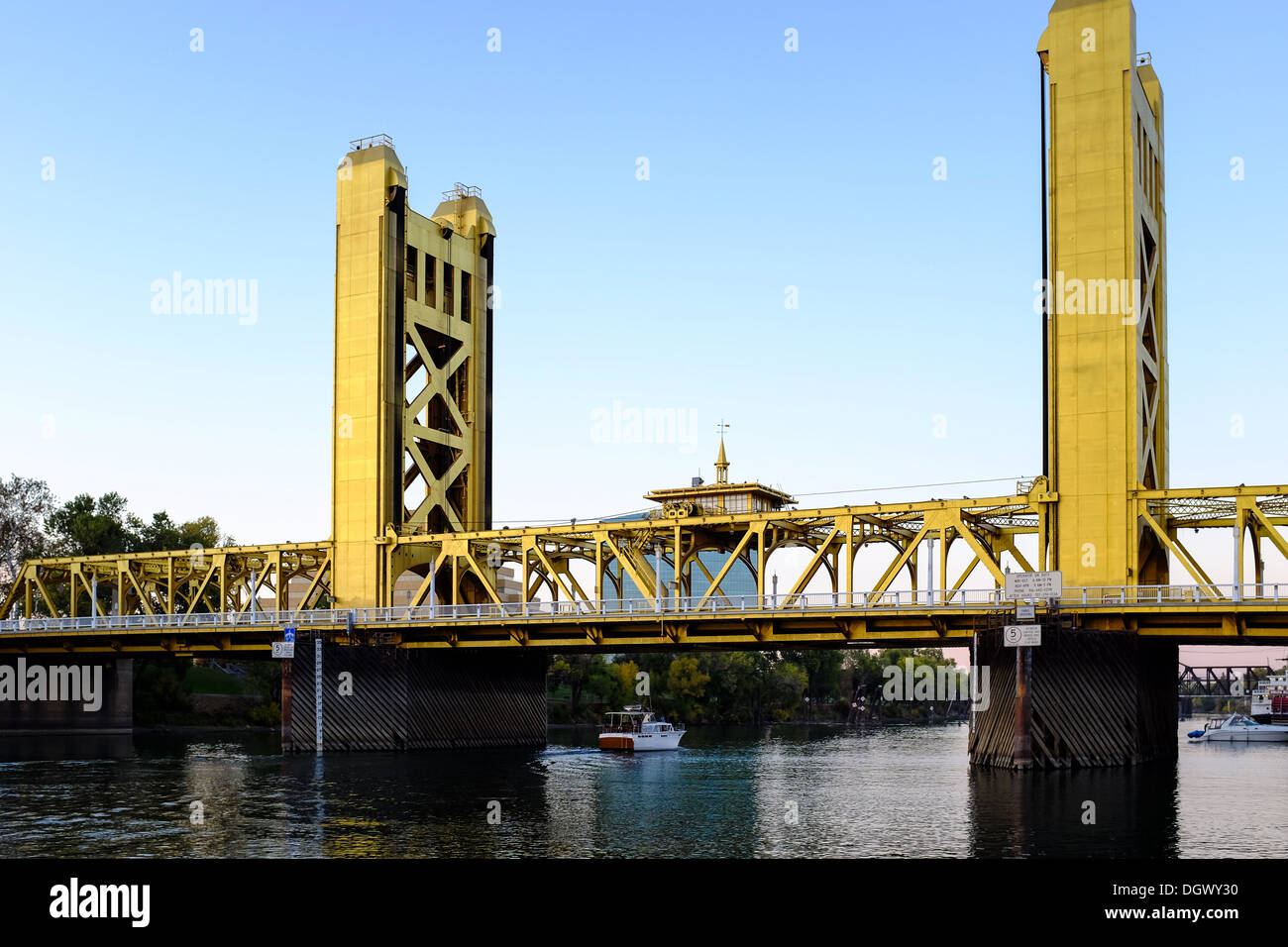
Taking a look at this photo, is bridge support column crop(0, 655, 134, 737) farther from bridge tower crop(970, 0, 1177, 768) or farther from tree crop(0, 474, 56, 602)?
bridge tower crop(970, 0, 1177, 768)

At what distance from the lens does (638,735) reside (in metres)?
98.7

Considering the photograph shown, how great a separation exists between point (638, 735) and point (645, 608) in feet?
63.1

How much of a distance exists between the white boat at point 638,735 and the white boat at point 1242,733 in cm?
5231

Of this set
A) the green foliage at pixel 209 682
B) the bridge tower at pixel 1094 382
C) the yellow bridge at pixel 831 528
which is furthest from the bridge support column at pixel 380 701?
the green foliage at pixel 209 682

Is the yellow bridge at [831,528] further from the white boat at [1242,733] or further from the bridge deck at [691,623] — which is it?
the white boat at [1242,733]

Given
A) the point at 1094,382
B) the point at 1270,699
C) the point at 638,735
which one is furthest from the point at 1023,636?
the point at 1270,699

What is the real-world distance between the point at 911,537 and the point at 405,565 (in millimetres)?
33866

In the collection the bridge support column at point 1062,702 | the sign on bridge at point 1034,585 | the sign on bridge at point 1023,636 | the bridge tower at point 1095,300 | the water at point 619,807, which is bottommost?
the water at point 619,807

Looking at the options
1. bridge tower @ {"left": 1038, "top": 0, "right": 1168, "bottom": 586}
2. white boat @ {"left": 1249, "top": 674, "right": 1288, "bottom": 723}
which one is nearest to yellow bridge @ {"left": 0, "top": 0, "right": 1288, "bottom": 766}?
bridge tower @ {"left": 1038, "top": 0, "right": 1168, "bottom": 586}

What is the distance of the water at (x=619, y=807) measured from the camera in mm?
42688

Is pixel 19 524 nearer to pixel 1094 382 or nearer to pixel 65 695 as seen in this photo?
pixel 65 695

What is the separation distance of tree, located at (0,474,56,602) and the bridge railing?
96.1 feet

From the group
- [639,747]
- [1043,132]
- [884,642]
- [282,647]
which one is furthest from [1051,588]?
→ [282,647]
